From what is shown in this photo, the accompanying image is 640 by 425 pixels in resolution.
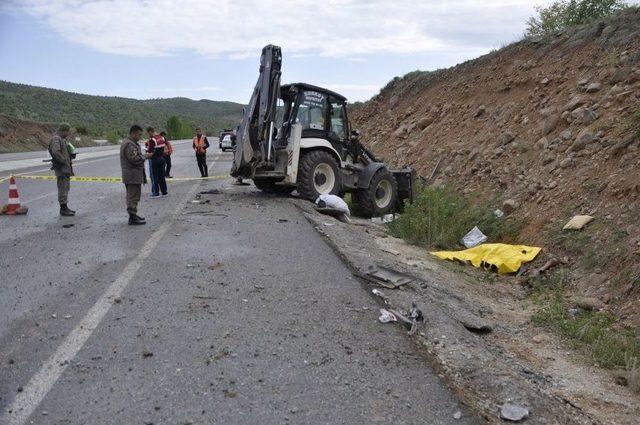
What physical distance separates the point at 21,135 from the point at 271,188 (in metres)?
39.4

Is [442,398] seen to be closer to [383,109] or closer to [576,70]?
[576,70]

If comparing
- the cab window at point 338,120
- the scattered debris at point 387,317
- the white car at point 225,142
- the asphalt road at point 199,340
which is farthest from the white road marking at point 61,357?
the white car at point 225,142

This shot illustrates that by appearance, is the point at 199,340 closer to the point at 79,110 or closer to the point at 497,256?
the point at 497,256

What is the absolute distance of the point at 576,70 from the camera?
14.9m

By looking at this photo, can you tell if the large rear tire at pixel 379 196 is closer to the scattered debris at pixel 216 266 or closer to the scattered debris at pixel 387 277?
the scattered debris at pixel 387 277

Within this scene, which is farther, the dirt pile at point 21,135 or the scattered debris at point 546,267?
the dirt pile at point 21,135

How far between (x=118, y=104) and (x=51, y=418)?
123073mm

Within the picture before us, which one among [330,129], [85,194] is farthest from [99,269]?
[85,194]

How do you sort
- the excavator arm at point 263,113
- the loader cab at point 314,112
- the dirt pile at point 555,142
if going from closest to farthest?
the dirt pile at point 555,142, the excavator arm at point 263,113, the loader cab at point 314,112

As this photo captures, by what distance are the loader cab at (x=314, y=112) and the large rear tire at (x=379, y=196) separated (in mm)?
1090

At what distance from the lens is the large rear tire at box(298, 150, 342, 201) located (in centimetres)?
1324

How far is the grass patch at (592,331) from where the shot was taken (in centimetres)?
564

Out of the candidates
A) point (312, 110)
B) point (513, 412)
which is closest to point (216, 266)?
point (513, 412)

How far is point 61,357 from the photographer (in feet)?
14.8
